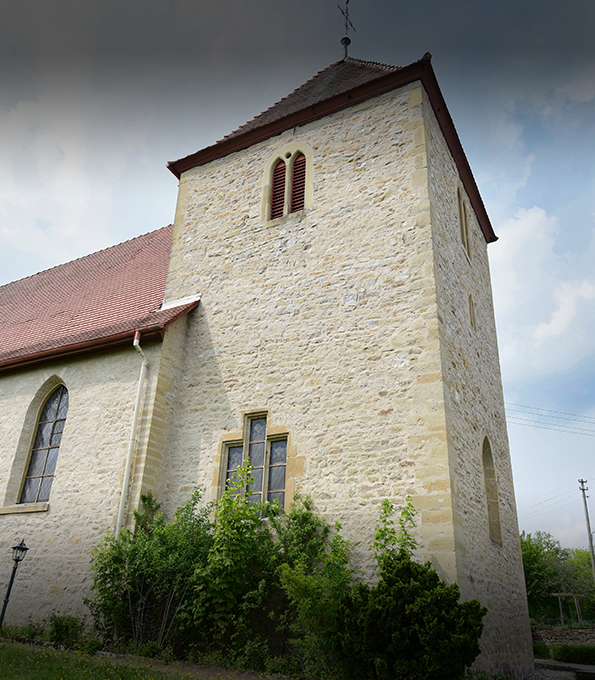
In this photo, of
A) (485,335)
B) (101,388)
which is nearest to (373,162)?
(485,335)

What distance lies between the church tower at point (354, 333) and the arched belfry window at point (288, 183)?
30 millimetres

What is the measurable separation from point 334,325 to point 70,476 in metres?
5.10

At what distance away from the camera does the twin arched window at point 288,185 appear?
37.0ft

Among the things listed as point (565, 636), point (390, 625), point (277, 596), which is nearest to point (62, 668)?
point (277, 596)

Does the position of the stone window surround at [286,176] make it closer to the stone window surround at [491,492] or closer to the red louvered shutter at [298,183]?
the red louvered shutter at [298,183]

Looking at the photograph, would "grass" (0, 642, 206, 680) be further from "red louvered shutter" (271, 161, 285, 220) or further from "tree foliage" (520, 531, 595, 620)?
"tree foliage" (520, 531, 595, 620)

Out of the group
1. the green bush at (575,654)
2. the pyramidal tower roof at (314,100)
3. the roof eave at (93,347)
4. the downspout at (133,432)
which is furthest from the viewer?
the green bush at (575,654)

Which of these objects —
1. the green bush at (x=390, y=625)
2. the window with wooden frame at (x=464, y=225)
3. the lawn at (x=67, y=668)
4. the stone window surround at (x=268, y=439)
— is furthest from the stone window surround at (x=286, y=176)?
the lawn at (x=67, y=668)

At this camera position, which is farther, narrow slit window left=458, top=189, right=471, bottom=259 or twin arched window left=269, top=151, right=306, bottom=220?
narrow slit window left=458, top=189, right=471, bottom=259

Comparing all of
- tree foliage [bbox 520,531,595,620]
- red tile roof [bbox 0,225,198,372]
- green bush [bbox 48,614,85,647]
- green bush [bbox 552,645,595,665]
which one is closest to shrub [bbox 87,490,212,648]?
green bush [bbox 48,614,85,647]

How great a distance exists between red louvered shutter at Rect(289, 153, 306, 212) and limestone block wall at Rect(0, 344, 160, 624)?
3812mm

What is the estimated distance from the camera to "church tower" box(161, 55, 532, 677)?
8062 millimetres

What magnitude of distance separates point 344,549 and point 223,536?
1.62 m

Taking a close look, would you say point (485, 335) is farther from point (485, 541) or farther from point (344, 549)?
point (344, 549)
